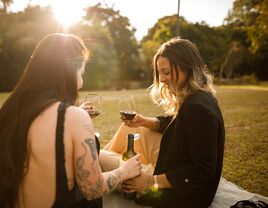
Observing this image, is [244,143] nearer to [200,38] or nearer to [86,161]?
[86,161]

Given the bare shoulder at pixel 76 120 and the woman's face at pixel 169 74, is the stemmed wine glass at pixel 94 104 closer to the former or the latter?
the woman's face at pixel 169 74

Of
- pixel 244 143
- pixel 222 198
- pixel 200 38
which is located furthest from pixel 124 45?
pixel 222 198

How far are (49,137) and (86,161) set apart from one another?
30 cm

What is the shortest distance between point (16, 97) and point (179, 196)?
70.8 inches

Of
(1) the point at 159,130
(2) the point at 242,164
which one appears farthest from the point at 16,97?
(2) the point at 242,164

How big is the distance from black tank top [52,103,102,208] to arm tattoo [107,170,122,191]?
22 centimetres

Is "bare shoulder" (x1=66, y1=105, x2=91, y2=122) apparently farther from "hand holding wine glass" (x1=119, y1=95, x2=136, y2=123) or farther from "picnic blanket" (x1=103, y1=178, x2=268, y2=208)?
"picnic blanket" (x1=103, y1=178, x2=268, y2=208)

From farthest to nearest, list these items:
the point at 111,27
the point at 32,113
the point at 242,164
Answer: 1. the point at 111,27
2. the point at 242,164
3. the point at 32,113

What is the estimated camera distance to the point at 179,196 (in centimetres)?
302

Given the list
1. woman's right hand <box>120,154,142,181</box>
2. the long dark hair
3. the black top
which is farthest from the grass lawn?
the long dark hair

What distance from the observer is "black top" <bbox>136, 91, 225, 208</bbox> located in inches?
112

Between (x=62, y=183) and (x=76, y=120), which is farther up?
(x=76, y=120)

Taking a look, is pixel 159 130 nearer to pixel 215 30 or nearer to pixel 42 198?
pixel 42 198

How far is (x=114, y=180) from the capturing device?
A: 244cm
